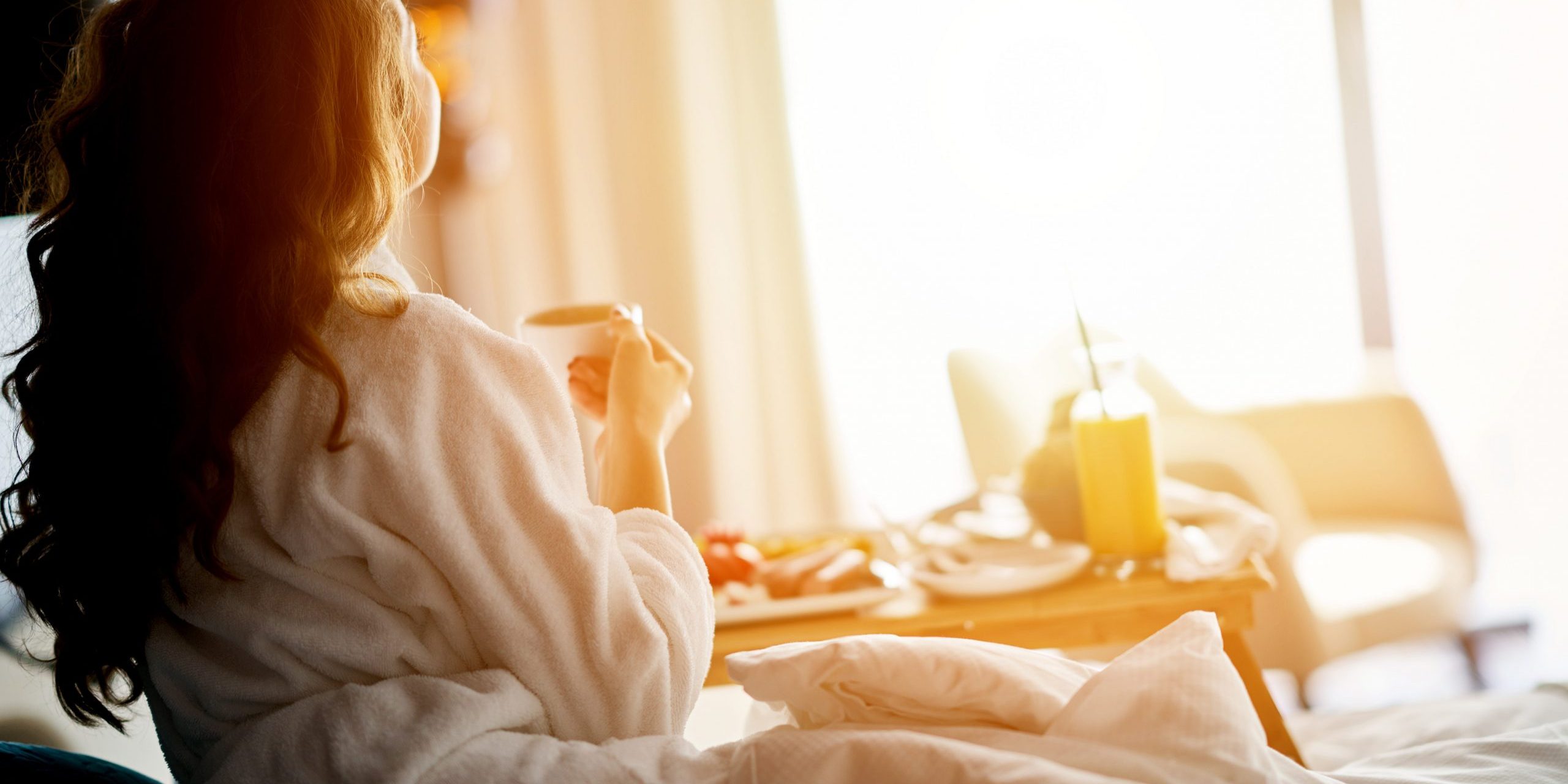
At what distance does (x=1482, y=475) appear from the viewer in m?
2.75

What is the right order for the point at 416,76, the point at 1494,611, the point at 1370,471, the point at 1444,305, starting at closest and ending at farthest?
1. the point at 416,76
2. the point at 1370,471
3. the point at 1494,611
4. the point at 1444,305

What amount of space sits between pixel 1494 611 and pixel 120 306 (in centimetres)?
269

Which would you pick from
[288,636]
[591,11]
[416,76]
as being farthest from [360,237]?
[591,11]

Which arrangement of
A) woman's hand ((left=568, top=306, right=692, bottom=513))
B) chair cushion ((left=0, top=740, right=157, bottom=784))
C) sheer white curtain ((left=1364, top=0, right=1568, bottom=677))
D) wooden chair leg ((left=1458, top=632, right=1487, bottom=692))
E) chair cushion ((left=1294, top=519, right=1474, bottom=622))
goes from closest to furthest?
chair cushion ((left=0, top=740, right=157, bottom=784)), woman's hand ((left=568, top=306, right=692, bottom=513)), chair cushion ((left=1294, top=519, right=1474, bottom=622)), wooden chair leg ((left=1458, top=632, right=1487, bottom=692)), sheer white curtain ((left=1364, top=0, right=1568, bottom=677))

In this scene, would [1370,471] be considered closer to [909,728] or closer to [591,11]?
[909,728]

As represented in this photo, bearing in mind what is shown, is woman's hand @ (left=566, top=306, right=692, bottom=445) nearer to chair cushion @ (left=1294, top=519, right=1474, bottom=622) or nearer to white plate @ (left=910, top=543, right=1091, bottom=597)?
white plate @ (left=910, top=543, right=1091, bottom=597)

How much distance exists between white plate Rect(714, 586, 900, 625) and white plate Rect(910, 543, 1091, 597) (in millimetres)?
66

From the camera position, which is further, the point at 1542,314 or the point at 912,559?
the point at 1542,314

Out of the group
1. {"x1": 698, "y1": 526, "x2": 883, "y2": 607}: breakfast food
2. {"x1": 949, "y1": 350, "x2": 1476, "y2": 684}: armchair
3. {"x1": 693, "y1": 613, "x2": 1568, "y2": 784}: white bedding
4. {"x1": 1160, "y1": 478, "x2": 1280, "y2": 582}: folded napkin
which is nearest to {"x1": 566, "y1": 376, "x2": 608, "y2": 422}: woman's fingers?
{"x1": 698, "y1": 526, "x2": 883, "y2": 607}: breakfast food

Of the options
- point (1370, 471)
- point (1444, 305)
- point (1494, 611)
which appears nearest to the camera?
point (1370, 471)

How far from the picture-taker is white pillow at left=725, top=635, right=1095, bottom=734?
0.93 meters

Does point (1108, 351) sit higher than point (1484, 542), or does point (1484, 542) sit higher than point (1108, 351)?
point (1108, 351)

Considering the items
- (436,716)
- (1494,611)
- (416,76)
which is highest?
(416,76)

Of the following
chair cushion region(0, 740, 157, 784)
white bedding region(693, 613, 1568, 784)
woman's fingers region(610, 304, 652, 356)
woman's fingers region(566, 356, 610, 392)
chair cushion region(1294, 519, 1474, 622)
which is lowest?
chair cushion region(1294, 519, 1474, 622)
